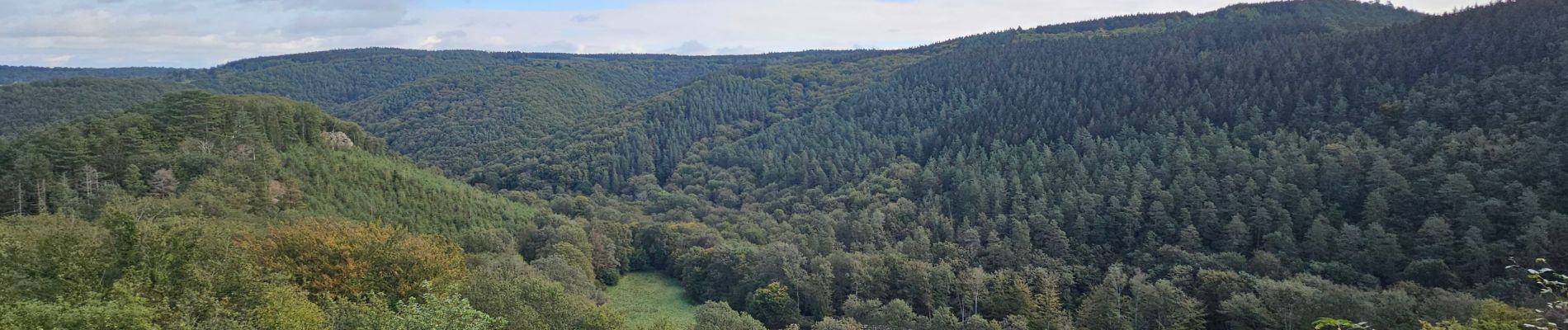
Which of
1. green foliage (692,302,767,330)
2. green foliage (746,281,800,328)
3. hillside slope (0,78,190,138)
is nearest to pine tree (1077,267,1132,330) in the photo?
green foliage (746,281,800,328)

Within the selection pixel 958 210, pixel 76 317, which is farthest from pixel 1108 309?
pixel 76 317

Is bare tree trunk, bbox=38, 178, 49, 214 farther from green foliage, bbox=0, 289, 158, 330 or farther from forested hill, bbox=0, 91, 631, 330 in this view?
green foliage, bbox=0, 289, 158, 330

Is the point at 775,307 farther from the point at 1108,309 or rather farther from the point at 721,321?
the point at 1108,309

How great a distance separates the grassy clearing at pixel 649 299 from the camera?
6631 centimetres

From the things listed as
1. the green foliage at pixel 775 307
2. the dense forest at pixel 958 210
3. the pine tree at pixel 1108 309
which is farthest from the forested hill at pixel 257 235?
the pine tree at pixel 1108 309

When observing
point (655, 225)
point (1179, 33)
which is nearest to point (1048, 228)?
point (655, 225)

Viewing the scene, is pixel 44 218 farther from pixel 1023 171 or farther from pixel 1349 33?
pixel 1349 33

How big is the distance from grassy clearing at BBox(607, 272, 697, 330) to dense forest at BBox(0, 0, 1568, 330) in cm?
228

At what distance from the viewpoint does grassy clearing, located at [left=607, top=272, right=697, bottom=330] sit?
6631 cm

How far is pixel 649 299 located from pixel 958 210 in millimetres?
35572

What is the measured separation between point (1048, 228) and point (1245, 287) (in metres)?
20.2

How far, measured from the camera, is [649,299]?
74812mm

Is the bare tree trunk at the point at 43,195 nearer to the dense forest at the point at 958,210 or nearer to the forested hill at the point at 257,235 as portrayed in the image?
the forested hill at the point at 257,235

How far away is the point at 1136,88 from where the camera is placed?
114875mm
